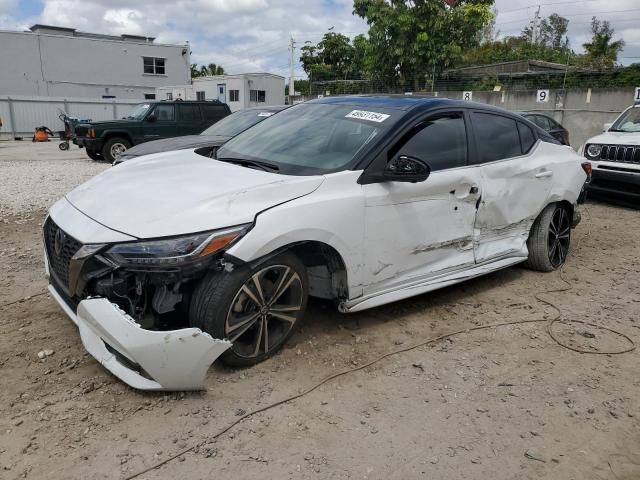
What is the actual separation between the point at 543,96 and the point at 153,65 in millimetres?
29721

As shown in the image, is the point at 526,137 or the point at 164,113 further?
the point at 164,113

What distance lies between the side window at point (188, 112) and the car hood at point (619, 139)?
Answer: 9841mm

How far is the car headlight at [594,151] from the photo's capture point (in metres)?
8.83

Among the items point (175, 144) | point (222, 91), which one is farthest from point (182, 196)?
point (222, 91)

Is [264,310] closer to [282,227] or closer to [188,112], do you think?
[282,227]

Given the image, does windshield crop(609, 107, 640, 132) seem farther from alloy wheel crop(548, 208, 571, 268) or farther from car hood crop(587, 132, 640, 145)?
alloy wheel crop(548, 208, 571, 268)

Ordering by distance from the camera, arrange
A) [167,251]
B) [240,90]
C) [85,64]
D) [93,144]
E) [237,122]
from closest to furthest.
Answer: [167,251] → [237,122] → [93,144] → [240,90] → [85,64]

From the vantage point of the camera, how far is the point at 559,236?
5.22 m

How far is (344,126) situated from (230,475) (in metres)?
2.48

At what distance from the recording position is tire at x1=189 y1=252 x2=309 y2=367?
2.81m

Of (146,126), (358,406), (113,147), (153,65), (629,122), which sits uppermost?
(153,65)

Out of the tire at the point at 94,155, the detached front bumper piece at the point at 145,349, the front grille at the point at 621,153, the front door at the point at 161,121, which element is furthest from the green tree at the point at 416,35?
the detached front bumper piece at the point at 145,349

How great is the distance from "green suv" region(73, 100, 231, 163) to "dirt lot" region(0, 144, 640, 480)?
1062 cm

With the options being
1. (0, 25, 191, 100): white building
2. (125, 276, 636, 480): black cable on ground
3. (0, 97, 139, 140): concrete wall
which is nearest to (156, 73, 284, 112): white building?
(0, 25, 191, 100): white building
